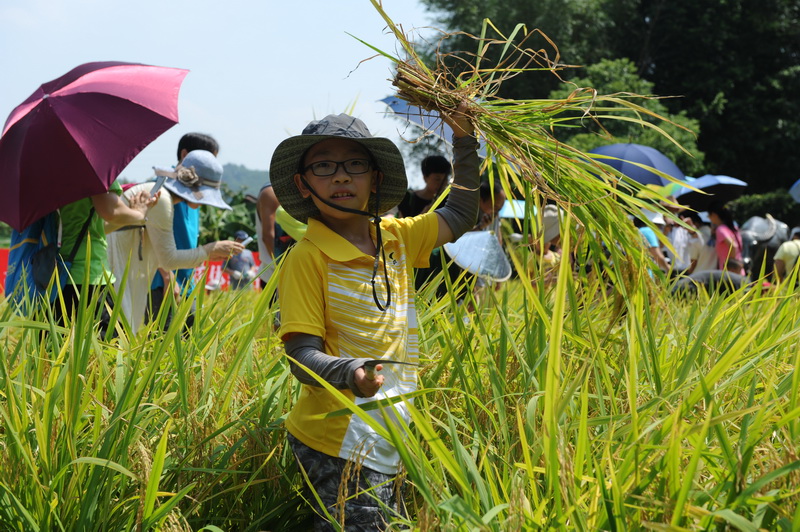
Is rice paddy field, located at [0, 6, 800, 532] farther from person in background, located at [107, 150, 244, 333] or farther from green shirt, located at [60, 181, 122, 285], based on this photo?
person in background, located at [107, 150, 244, 333]

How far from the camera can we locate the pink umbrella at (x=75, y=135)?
3.26 m

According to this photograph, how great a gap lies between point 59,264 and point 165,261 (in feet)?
2.10

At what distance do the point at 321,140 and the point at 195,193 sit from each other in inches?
86.4

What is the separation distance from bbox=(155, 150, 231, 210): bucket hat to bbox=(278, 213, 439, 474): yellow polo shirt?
214cm

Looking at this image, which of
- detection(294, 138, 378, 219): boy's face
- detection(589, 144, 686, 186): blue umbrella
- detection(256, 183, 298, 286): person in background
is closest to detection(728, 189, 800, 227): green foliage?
detection(589, 144, 686, 186): blue umbrella

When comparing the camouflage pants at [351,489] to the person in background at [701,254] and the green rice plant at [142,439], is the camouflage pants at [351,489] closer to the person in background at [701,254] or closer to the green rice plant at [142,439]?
the green rice plant at [142,439]

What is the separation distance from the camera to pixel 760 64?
26531 millimetres

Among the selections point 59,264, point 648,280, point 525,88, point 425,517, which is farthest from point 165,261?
point 525,88

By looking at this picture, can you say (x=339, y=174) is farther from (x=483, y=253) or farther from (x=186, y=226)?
(x=186, y=226)

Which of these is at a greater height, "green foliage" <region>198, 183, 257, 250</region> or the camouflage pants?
the camouflage pants

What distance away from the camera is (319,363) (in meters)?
1.81

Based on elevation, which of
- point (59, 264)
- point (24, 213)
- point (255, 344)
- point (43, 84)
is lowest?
point (255, 344)

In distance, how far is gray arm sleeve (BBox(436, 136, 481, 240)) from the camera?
2205 millimetres

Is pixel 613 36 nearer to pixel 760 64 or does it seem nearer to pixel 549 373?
pixel 760 64
